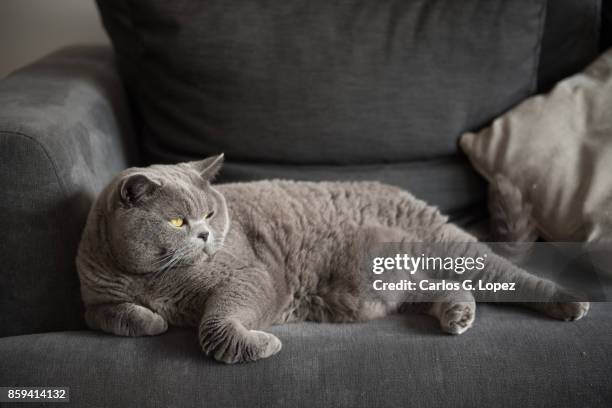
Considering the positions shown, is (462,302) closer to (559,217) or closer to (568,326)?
(568,326)

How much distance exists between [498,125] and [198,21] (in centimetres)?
93

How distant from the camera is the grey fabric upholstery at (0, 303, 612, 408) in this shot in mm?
1062

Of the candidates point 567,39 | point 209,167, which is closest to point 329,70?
point 209,167

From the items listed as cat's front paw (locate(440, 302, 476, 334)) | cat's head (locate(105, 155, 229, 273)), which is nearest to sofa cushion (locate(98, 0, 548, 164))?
cat's head (locate(105, 155, 229, 273))

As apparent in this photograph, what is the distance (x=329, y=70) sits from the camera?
159 cm

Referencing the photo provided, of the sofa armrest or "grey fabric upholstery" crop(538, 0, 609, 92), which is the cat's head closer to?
the sofa armrest

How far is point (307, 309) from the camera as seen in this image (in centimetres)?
135

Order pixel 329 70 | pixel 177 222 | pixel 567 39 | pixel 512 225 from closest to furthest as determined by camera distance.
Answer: pixel 177 222
pixel 512 225
pixel 329 70
pixel 567 39

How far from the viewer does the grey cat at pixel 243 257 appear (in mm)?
1146

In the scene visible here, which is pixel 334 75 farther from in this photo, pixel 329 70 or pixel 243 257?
pixel 243 257

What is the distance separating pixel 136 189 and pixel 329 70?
0.72 meters

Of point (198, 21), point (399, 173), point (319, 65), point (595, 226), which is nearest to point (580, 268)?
point (595, 226)

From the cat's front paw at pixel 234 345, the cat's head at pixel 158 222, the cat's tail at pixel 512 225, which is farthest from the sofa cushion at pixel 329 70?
the cat's front paw at pixel 234 345

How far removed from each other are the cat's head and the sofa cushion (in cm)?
42
